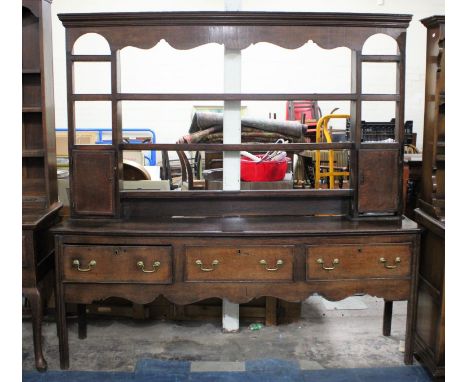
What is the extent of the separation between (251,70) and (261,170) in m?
4.61

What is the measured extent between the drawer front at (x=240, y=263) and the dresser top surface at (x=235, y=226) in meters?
0.09

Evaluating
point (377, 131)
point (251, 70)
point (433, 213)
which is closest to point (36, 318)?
point (433, 213)

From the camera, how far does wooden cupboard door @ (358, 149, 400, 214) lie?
2717 millimetres

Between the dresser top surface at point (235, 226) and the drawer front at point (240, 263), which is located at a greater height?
the dresser top surface at point (235, 226)

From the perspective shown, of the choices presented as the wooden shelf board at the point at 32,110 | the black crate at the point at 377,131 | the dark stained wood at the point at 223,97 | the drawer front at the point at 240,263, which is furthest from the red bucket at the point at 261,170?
the black crate at the point at 377,131

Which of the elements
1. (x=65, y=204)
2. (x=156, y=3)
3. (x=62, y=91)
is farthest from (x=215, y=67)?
(x=65, y=204)

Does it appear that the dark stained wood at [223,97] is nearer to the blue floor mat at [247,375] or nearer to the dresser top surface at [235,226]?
the dresser top surface at [235,226]

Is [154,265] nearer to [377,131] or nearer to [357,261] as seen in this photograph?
[357,261]

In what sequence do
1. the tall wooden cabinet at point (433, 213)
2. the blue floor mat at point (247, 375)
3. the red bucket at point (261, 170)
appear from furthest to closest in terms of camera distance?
the red bucket at point (261, 170) → the blue floor mat at point (247, 375) → the tall wooden cabinet at point (433, 213)

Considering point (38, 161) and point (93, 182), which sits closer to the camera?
point (93, 182)

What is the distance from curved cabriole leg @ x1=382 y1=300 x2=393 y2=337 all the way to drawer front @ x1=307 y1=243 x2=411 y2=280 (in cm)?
58

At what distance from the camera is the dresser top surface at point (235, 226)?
2.48 meters

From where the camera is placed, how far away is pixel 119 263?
8.26 ft

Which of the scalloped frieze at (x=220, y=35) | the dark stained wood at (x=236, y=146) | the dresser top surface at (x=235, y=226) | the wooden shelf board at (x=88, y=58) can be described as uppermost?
the scalloped frieze at (x=220, y=35)
